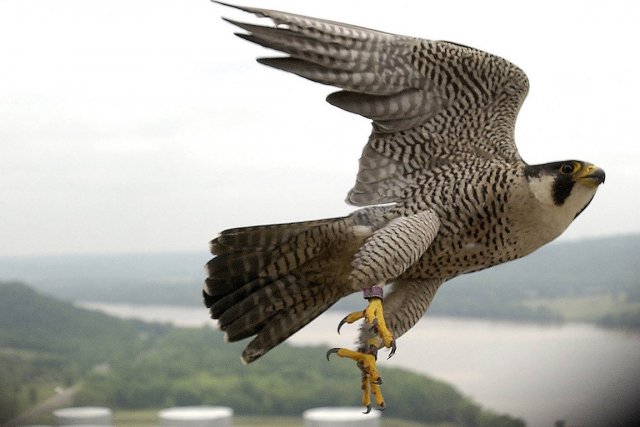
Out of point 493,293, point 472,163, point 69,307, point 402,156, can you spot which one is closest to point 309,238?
point 402,156

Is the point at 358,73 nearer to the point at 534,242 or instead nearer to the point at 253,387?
the point at 534,242

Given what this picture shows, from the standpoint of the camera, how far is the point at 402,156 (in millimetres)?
2217

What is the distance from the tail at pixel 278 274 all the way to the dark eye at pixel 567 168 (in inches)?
18.1

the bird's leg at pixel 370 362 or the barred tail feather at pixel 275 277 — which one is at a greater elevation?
the barred tail feather at pixel 275 277

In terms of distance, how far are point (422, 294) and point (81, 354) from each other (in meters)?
4.71

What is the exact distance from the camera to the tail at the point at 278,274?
86.8 inches

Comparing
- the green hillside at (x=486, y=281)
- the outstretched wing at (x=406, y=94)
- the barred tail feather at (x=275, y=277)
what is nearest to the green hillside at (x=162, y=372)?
the green hillside at (x=486, y=281)

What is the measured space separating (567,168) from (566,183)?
37 mm

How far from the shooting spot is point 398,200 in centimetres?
219

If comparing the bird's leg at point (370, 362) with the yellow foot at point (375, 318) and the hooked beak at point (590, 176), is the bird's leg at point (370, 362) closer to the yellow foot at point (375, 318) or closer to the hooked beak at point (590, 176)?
the yellow foot at point (375, 318)

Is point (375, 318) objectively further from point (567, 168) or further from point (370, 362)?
point (567, 168)

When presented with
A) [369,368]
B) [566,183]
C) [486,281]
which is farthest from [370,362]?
[486,281]

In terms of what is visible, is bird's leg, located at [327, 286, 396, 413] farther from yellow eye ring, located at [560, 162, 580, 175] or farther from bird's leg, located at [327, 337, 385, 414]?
yellow eye ring, located at [560, 162, 580, 175]

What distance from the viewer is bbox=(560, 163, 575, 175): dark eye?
79.9 inches
